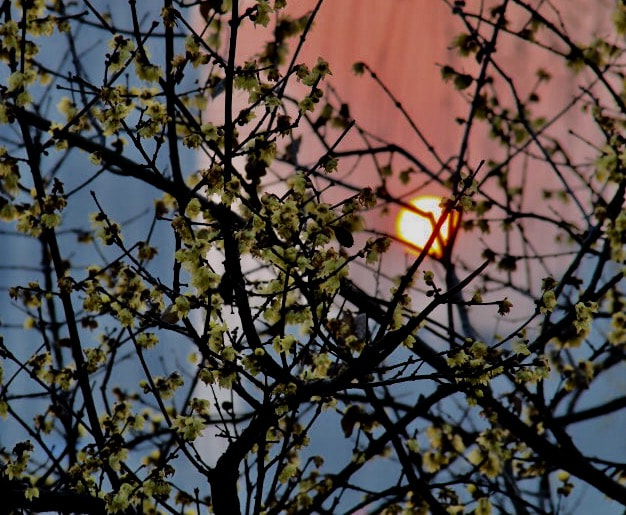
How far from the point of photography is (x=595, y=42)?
6.41 meters

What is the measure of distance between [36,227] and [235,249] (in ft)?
4.19

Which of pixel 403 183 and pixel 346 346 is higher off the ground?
pixel 403 183

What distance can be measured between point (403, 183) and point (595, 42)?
177cm

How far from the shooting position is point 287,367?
3354 mm

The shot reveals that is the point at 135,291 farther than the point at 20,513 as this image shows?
Yes

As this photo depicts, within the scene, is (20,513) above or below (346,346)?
below

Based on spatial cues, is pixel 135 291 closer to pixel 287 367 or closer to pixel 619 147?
pixel 287 367

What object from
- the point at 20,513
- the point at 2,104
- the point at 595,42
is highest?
the point at 595,42

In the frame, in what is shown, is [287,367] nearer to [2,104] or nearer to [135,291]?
[135,291]

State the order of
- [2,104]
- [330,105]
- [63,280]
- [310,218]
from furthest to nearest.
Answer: [330,105], [2,104], [63,280], [310,218]

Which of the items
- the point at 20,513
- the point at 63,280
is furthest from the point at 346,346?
the point at 20,513

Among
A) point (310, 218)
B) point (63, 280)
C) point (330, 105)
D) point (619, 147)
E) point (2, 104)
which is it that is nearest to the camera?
point (310, 218)

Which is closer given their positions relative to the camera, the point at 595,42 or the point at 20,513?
the point at 20,513

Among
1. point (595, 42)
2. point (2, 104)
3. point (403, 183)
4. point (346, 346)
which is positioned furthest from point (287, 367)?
point (595, 42)
